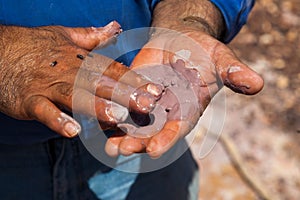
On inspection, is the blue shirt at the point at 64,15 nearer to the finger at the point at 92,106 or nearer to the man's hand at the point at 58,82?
the man's hand at the point at 58,82

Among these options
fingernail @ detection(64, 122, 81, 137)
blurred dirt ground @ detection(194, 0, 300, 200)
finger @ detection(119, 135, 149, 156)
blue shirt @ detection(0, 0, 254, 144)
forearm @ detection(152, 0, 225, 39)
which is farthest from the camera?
blurred dirt ground @ detection(194, 0, 300, 200)

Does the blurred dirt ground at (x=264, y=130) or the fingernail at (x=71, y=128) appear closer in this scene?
the fingernail at (x=71, y=128)

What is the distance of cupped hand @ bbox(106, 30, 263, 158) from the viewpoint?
1075 millimetres

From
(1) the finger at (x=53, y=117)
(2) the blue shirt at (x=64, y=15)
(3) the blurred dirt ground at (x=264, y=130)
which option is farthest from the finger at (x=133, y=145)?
(3) the blurred dirt ground at (x=264, y=130)

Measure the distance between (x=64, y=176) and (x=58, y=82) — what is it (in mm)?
450

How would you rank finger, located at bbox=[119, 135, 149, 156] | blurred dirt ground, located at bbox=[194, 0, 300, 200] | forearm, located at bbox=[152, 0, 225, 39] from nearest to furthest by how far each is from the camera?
finger, located at bbox=[119, 135, 149, 156] < forearm, located at bbox=[152, 0, 225, 39] < blurred dirt ground, located at bbox=[194, 0, 300, 200]

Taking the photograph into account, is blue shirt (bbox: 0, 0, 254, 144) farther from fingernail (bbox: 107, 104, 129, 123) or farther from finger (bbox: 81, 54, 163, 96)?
fingernail (bbox: 107, 104, 129, 123)

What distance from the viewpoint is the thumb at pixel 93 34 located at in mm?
1155

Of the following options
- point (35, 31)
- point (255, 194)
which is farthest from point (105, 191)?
point (255, 194)

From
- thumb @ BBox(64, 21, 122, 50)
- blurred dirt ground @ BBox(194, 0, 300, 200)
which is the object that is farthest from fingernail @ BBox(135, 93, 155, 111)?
blurred dirt ground @ BBox(194, 0, 300, 200)

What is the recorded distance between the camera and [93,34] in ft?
3.87

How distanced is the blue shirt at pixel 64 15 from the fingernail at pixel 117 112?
290 millimetres

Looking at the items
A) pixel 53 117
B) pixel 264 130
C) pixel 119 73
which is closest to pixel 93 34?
pixel 119 73

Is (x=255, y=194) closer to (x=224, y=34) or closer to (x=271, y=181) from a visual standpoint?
(x=271, y=181)
